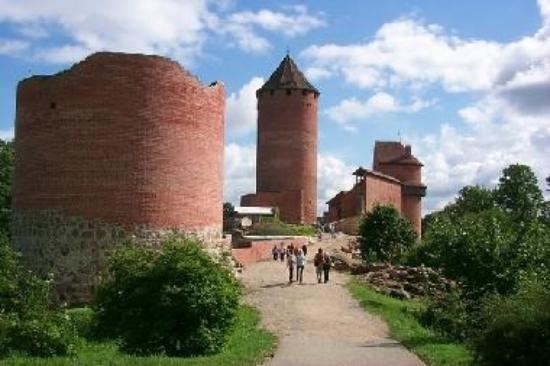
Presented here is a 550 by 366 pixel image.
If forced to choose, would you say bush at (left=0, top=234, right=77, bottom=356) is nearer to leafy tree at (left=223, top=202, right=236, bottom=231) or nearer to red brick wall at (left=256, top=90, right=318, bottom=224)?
leafy tree at (left=223, top=202, right=236, bottom=231)

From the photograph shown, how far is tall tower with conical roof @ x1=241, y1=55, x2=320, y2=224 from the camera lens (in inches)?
2362

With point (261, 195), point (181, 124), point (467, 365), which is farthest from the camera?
point (261, 195)

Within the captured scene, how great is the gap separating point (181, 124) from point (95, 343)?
820 centimetres

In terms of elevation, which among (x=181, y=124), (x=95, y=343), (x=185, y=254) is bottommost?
(x=95, y=343)

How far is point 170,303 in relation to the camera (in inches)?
597

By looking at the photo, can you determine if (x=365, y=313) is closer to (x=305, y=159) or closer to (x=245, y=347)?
(x=245, y=347)

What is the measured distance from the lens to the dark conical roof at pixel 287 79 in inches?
2387

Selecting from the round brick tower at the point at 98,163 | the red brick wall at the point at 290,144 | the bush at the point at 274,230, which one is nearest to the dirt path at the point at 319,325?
the round brick tower at the point at 98,163

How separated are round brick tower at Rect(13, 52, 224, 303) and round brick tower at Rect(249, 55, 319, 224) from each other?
36.7 meters

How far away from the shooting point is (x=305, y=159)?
6062 cm

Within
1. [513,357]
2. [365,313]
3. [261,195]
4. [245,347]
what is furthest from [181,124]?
[261,195]

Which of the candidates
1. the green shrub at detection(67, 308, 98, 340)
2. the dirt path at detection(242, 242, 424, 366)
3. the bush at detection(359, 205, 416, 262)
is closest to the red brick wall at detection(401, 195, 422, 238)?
the bush at detection(359, 205, 416, 262)

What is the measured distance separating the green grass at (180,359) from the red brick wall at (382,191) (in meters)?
39.3

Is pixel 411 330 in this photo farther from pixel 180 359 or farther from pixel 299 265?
pixel 299 265
